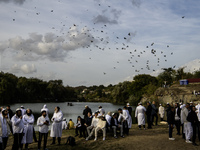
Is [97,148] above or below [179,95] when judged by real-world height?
below

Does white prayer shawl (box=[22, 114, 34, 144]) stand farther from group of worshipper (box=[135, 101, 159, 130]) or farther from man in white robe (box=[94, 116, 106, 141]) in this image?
group of worshipper (box=[135, 101, 159, 130])

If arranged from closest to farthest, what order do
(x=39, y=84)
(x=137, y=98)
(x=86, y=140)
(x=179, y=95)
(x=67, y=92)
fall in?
(x=86, y=140) → (x=179, y=95) → (x=137, y=98) → (x=39, y=84) → (x=67, y=92)

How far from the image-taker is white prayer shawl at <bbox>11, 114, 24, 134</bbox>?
34.0ft

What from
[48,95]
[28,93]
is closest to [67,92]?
[48,95]

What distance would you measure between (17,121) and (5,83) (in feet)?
212

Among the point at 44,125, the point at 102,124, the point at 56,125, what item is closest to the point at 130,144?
the point at 102,124

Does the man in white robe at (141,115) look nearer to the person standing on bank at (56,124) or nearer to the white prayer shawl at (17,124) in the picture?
the person standing on bank at (56,124)

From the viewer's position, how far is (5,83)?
69.2m

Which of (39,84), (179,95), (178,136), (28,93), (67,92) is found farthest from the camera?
(67,92)

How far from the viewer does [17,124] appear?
10445 mm

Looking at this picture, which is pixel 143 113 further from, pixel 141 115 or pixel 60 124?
pixel 60 124

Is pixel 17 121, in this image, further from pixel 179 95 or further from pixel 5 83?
pixel 5 83

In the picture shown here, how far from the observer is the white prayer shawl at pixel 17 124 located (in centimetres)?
1037

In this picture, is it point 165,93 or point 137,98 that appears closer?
point 165,93
